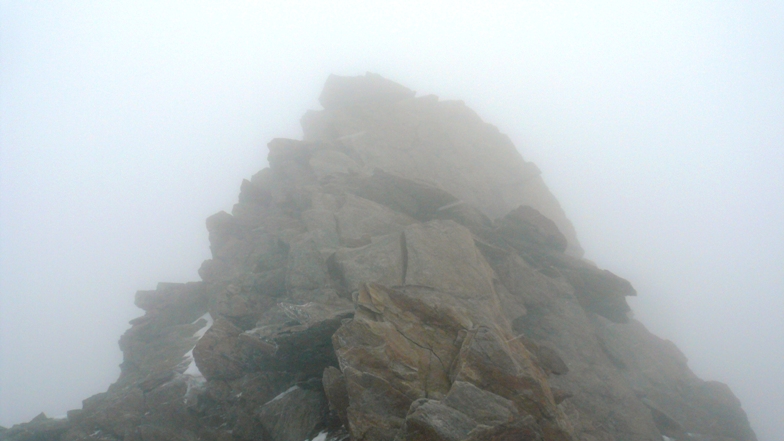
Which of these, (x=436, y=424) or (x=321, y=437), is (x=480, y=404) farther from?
(x=321, y=437)

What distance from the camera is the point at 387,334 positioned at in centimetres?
1872

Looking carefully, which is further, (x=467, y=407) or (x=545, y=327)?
(x=545, y=327)

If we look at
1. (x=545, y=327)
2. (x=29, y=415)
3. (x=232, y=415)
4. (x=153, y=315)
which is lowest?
(x=29, y=415)

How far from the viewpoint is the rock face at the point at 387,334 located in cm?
1730

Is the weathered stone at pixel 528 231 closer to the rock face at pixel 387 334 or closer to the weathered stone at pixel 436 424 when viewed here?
the rock face at pixel 387 334

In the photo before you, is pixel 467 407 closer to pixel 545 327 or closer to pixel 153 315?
pixel 545 327

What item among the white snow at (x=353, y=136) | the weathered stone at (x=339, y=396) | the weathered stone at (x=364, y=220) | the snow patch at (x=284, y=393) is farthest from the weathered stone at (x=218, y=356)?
the white snow at (x=353, y=136)

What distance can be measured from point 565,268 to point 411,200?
46.5 ft

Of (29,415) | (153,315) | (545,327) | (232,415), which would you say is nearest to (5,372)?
(29,415)

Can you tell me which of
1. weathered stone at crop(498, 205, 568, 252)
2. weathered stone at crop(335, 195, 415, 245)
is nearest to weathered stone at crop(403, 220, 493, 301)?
weathered stone at crop(335, 195, 415, 245)

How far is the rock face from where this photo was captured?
17297mm

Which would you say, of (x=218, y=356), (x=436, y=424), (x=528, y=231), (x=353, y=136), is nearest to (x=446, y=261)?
(x=528, y=231)

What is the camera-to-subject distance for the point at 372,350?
58.7ft

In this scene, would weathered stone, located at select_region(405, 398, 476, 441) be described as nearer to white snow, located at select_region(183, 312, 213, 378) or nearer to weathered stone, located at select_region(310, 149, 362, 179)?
white snow, located at select_region(183, 312, 213, 378)
